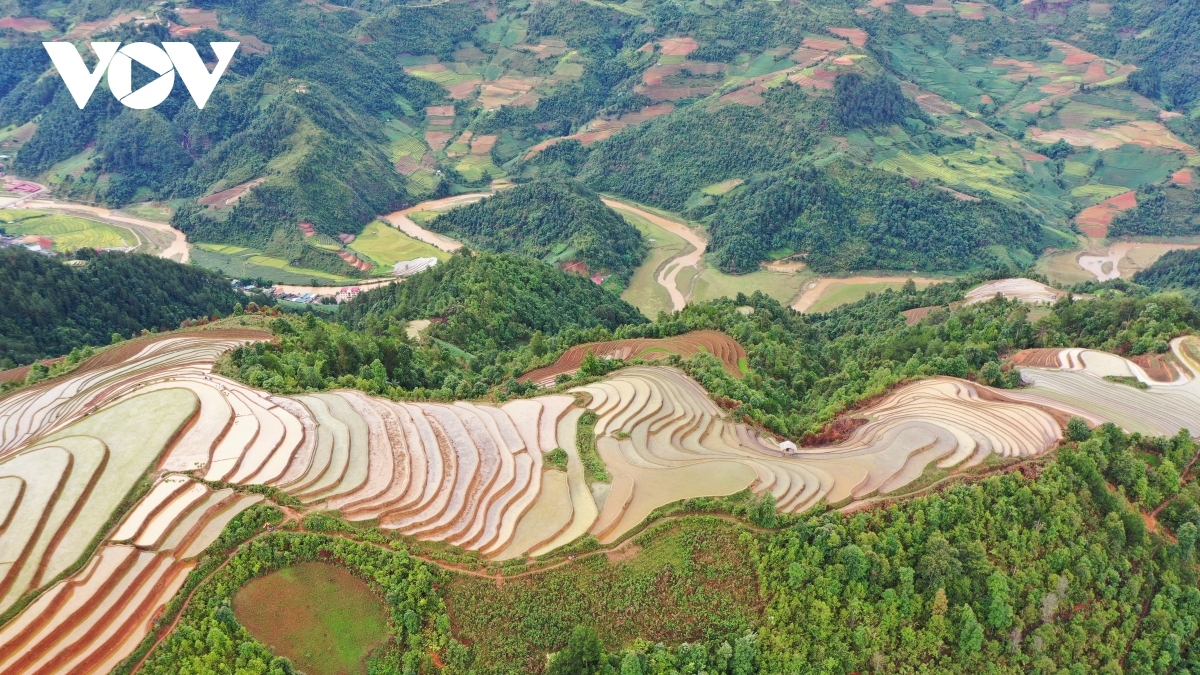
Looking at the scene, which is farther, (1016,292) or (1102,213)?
(1102,213)

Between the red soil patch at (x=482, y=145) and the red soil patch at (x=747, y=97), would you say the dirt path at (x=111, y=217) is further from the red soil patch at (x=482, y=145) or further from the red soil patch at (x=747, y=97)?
the red soil patch at (x=747, y=97)

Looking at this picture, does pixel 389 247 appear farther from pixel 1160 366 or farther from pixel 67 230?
pixel 1160 366

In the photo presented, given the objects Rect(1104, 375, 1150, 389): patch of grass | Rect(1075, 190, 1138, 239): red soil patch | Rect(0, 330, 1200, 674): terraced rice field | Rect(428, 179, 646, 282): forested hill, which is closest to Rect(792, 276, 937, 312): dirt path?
Rect(428, 179, 646, 282): forested hill

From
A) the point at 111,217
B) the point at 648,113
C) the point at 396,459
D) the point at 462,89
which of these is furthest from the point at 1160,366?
the point at 111,217

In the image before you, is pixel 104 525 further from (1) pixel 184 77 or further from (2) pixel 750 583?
(1) pixel 184 77

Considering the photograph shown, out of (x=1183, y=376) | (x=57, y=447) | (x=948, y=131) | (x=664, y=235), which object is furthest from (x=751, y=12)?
(x=57, y=447)

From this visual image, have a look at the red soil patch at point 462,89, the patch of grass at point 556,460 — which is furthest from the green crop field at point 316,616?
the red soil patch at point 462,89

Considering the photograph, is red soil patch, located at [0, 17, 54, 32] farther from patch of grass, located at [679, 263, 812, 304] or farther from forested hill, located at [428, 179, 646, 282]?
patch of grass, located at [679, 263, 812, 304]
